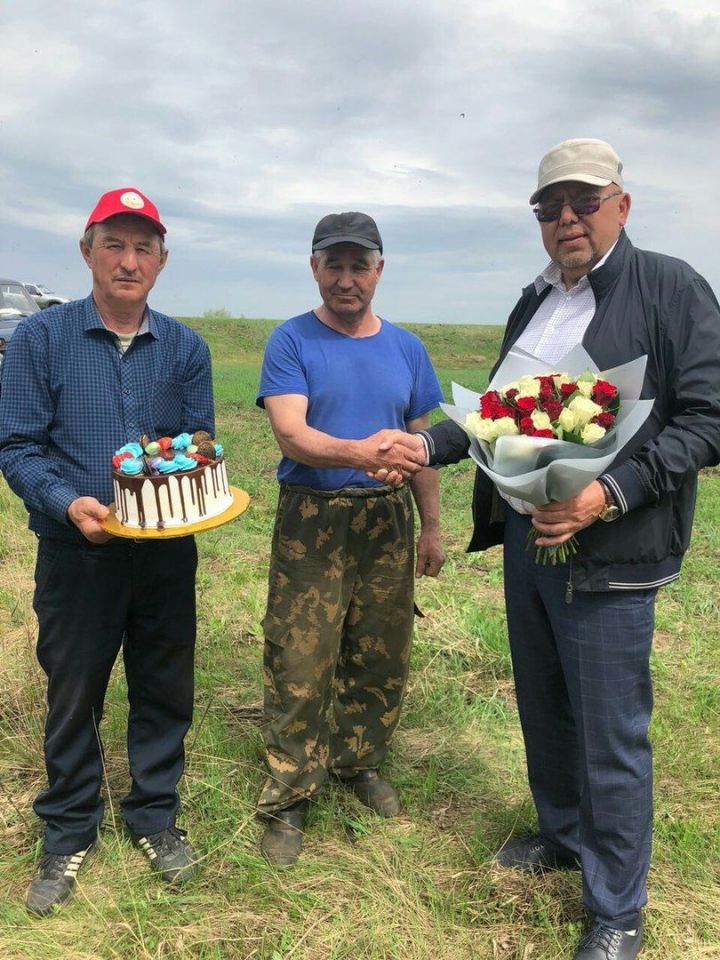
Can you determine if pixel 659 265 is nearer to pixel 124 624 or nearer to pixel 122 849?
pixel 124 624

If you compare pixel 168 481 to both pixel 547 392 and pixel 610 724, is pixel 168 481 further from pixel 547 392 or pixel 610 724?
pixel 610 724

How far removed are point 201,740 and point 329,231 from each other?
2.30 meters

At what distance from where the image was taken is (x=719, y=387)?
212 cm

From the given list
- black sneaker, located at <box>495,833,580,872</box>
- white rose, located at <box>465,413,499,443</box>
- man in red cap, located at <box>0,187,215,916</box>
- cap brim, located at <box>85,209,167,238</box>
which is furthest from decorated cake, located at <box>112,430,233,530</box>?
black sneaker, located at <box>495,833,580,872</box>

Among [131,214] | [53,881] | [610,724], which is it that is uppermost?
[131,214]

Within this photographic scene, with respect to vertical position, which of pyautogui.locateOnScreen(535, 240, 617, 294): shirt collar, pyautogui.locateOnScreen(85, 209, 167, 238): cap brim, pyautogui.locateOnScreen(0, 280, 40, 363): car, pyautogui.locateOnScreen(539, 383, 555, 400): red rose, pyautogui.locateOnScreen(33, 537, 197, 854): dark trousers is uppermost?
pyautogui.locateOnScreen(0, 280, 40, 363): car

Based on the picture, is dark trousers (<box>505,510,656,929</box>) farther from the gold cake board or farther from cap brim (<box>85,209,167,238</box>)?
cap brim (<box>85,209,167,238</box>)

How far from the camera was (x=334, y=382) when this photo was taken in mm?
2939

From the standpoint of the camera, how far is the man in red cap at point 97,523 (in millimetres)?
2545

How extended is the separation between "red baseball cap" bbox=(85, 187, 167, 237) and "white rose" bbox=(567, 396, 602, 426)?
155 centimetres

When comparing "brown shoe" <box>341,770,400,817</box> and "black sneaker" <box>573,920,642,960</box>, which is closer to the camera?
"black sneaker" <box>573,920,642,960</box>

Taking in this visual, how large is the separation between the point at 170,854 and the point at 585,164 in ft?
9.04

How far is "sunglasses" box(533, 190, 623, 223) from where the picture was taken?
2.32 m

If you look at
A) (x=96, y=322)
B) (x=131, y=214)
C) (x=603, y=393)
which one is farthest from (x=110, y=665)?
(x=603, y=393)
